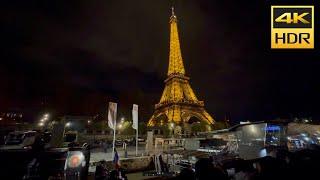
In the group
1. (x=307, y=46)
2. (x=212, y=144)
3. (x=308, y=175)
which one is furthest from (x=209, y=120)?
(x=308, y=175)

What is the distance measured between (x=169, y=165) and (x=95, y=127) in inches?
1691

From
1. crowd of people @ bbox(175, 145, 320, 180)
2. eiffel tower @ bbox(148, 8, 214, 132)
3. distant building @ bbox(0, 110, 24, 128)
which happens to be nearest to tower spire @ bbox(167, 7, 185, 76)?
eiffel tower @ bbox(148, 8, 214, 132)

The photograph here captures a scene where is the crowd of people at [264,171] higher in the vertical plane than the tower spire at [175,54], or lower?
lower

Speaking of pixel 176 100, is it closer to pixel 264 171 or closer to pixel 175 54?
pixel 175 54

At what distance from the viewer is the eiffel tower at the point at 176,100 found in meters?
70.2

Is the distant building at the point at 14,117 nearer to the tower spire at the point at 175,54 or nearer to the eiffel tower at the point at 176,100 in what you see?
the eiffel tower at the point at 176,100

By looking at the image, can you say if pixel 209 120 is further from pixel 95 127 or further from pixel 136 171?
pixel 136 171

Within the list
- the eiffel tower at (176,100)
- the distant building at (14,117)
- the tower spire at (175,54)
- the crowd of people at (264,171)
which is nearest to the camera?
the crowd of people at (264,171)

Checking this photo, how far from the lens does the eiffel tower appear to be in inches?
2763

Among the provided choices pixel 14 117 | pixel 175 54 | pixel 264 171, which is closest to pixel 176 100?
pixel 175 54

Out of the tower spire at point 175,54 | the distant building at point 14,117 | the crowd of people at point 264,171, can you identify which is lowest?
the distant building at point 14,117

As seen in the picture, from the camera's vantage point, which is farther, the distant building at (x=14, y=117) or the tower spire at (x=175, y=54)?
the tower spire at (x=175, y=54)

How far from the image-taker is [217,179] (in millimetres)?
3773

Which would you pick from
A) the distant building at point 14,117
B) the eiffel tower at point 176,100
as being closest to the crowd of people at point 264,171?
the eiffel tower at point 176,100
